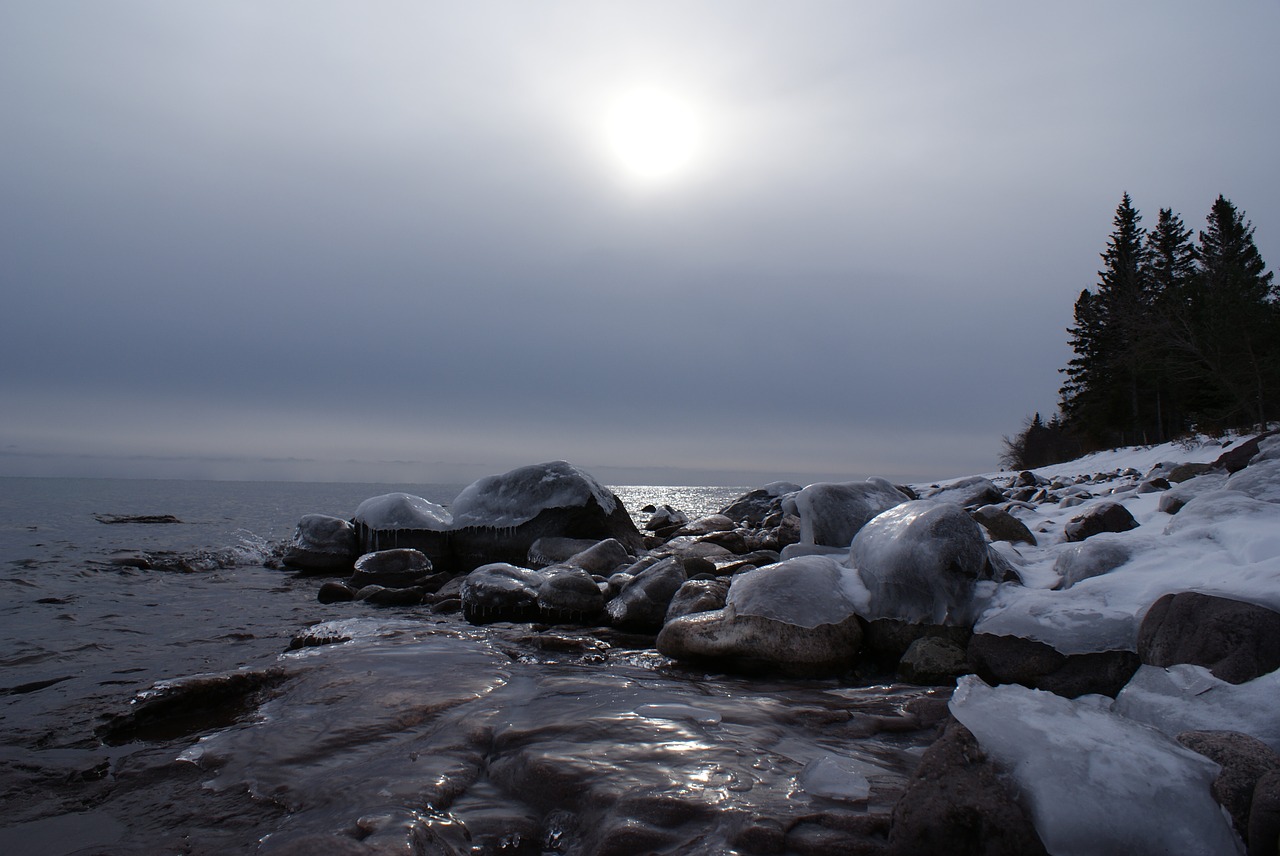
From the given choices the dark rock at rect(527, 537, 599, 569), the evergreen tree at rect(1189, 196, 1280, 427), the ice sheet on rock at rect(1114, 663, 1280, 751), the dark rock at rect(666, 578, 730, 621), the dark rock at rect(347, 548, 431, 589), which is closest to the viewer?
the ice sheet on rock at rect(1114, 663, 1280, 751)

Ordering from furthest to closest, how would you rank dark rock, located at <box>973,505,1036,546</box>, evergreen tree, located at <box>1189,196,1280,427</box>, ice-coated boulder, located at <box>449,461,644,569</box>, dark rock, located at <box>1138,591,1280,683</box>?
evergreen tree, located at <box>1189,196,1280,427</box>, ice-coated boulder, located at <box>449,461,644,569</box>, dark rock, located at <box>973,505,1036,546</box>, dark rock, located at <box>1138,591,1280,683</box>

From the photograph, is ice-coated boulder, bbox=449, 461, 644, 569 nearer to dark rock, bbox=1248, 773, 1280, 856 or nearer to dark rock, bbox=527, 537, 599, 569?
dark rock, bbox=527, 537, 599, 569

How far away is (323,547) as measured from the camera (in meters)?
11.7

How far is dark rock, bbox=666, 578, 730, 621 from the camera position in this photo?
589cm

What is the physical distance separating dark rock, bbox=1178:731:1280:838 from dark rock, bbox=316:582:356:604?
8702mm

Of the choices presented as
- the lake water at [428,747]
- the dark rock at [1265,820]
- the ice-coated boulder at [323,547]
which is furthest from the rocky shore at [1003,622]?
the ice-coated boulder at [323,547]

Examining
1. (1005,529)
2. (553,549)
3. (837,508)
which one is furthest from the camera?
(553,549)

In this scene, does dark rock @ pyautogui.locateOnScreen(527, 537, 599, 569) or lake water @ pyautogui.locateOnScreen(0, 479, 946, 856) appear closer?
lake water @ pyautogui.locateOnScreen(0, 479, 946, 856)

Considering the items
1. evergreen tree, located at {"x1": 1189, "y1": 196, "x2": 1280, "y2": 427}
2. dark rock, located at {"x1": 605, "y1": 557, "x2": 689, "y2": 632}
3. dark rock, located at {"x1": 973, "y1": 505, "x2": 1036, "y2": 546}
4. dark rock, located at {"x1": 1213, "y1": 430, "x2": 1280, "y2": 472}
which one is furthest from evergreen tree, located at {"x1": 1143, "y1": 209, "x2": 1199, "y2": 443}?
dark rock, located at {"x1": 605, "y1": 557, "x2": 689, "y2": 632}

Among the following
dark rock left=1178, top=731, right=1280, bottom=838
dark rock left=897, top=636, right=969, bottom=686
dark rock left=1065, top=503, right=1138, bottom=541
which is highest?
dark rock left=1065, top=503, right=1138, bottom=541

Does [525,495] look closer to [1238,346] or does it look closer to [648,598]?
[648,598]

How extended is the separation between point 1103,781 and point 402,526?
10639mm

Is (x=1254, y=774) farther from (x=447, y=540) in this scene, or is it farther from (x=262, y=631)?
(x=447, y=540)

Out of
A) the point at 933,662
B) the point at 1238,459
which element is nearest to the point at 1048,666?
the point at 933,662
